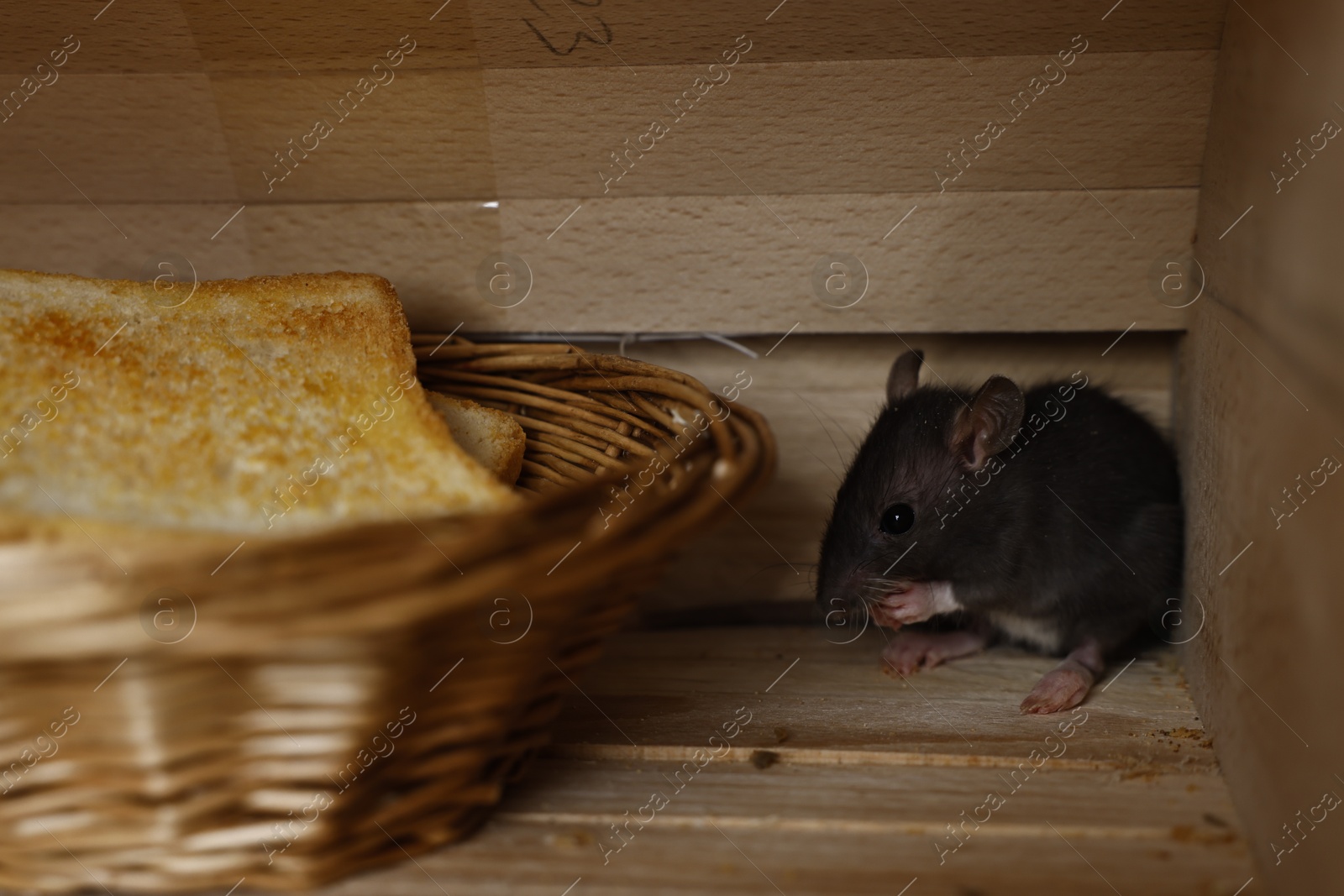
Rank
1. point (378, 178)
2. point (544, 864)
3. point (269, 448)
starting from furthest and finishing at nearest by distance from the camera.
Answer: point (378, 178), point (269, 448), point (544, 864)

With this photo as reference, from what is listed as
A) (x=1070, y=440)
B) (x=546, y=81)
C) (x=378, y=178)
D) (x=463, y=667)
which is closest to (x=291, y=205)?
(x=378, y=178)

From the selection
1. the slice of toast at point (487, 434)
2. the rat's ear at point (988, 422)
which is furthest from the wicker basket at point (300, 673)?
the rat's ear at point (988, 422)

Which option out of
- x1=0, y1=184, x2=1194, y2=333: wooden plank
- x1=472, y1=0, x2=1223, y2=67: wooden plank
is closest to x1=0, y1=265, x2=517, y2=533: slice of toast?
x1=0, y1=184, x2=1194, y2=333: wooden plank

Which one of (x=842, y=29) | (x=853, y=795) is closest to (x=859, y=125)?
(x=842, y=29)

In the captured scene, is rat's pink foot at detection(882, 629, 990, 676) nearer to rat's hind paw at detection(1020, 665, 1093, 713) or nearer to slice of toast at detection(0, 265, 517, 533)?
rat's hind paw at detection(1020, 665, 1093, 713)

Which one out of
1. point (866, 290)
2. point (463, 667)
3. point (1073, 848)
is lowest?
point (1073, 848)

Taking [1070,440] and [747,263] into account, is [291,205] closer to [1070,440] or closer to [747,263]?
[747,263]

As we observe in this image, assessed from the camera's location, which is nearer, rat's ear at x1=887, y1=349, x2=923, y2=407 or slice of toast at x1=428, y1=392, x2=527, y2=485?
slice of toast at x1=428, y1=392, x2=527, y2=485
